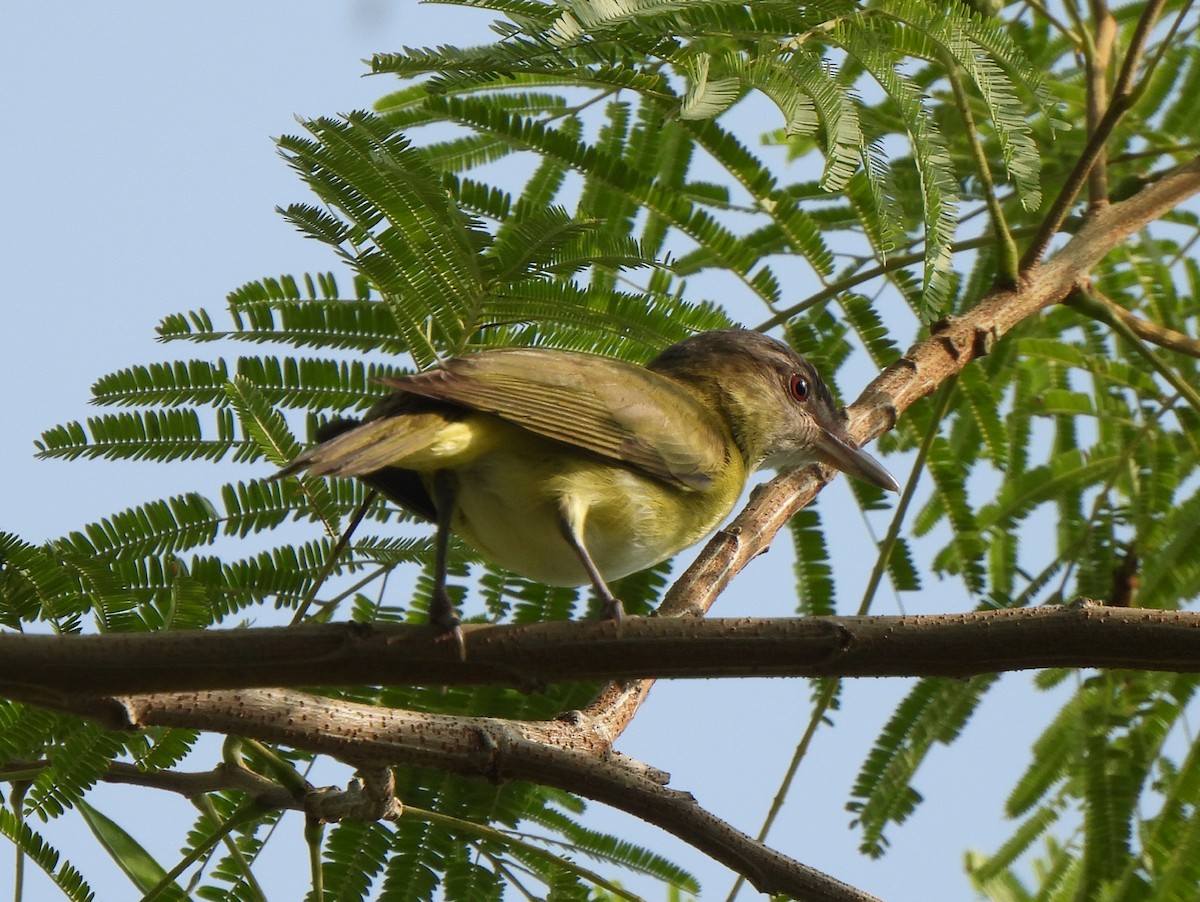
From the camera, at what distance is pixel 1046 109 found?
3461mm

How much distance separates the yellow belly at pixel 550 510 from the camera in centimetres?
338

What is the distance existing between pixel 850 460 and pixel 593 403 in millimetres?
1165

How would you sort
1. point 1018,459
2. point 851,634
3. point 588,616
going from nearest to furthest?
point 851,634
point 588,616
point 1018,459

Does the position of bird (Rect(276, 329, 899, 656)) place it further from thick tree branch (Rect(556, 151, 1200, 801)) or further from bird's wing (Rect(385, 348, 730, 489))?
thick tree branch (Rect(556, 151, 1200, 801))

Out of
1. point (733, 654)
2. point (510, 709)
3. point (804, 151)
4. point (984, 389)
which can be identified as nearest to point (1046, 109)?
point (984, 389)

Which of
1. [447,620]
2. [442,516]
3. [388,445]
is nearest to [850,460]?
[442,516]

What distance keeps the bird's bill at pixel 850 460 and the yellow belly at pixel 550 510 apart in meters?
0.93

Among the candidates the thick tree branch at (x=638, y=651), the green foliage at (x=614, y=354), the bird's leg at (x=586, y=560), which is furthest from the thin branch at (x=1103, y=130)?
the thick tree branch at (x=638, y=651)

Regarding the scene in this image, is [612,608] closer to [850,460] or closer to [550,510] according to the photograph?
[550,510]

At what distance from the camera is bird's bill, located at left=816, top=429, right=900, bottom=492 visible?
4.38 metres

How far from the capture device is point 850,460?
173 inches

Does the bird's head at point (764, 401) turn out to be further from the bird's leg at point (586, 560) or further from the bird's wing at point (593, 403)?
the bird's leg at point (586, 560)

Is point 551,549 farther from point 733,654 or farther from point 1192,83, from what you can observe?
point 1192,83

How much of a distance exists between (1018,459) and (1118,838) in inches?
73.7
